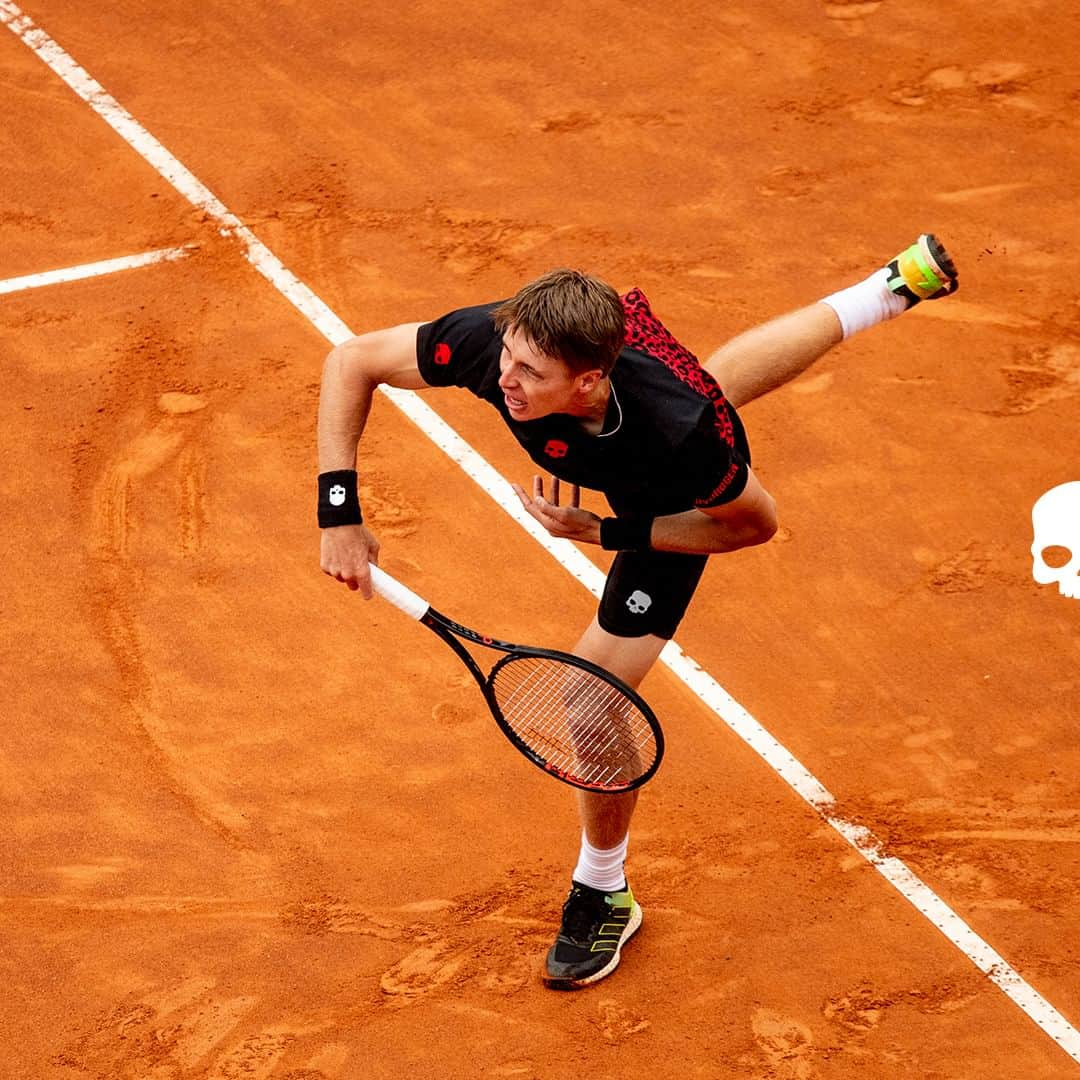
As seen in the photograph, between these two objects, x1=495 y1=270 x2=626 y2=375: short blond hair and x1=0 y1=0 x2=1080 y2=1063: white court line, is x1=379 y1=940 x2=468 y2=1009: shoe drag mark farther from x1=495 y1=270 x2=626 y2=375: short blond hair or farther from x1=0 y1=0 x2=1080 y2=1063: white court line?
x1=495 y1=270 x2=626 y2=375: short blond hair

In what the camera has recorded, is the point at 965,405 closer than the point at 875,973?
No

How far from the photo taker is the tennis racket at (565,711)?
17.4 feet

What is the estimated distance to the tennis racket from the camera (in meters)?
5.30

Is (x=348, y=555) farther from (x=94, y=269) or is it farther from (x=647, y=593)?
(x=94, y=269)

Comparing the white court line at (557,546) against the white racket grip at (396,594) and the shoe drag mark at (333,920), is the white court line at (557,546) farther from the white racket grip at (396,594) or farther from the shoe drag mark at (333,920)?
the white racket grip at (396,594)

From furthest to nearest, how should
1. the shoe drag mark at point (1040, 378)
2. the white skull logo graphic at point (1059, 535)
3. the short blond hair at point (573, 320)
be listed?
1. the shoe drag mark at point (1040, 378)
2. the white skull logo graphic at point (1059, 535)
3. the short blond hair at point (573, 320)

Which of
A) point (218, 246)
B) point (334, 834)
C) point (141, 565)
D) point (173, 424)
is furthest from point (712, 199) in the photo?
point (334, 834)

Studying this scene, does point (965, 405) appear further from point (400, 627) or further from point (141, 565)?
point (141, 565)

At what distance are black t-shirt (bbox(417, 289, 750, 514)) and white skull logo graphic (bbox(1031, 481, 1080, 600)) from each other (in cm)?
269

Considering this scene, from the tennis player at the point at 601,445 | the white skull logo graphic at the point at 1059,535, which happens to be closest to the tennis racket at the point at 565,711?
the tennis player at the point at 601,445

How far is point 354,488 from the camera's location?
5305 mm

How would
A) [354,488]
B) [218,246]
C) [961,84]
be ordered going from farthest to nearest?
1. [961,84]
2. [218,246]
3. [354,488]

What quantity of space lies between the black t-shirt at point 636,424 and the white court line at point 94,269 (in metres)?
4.45

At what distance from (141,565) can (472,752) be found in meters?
1.84
